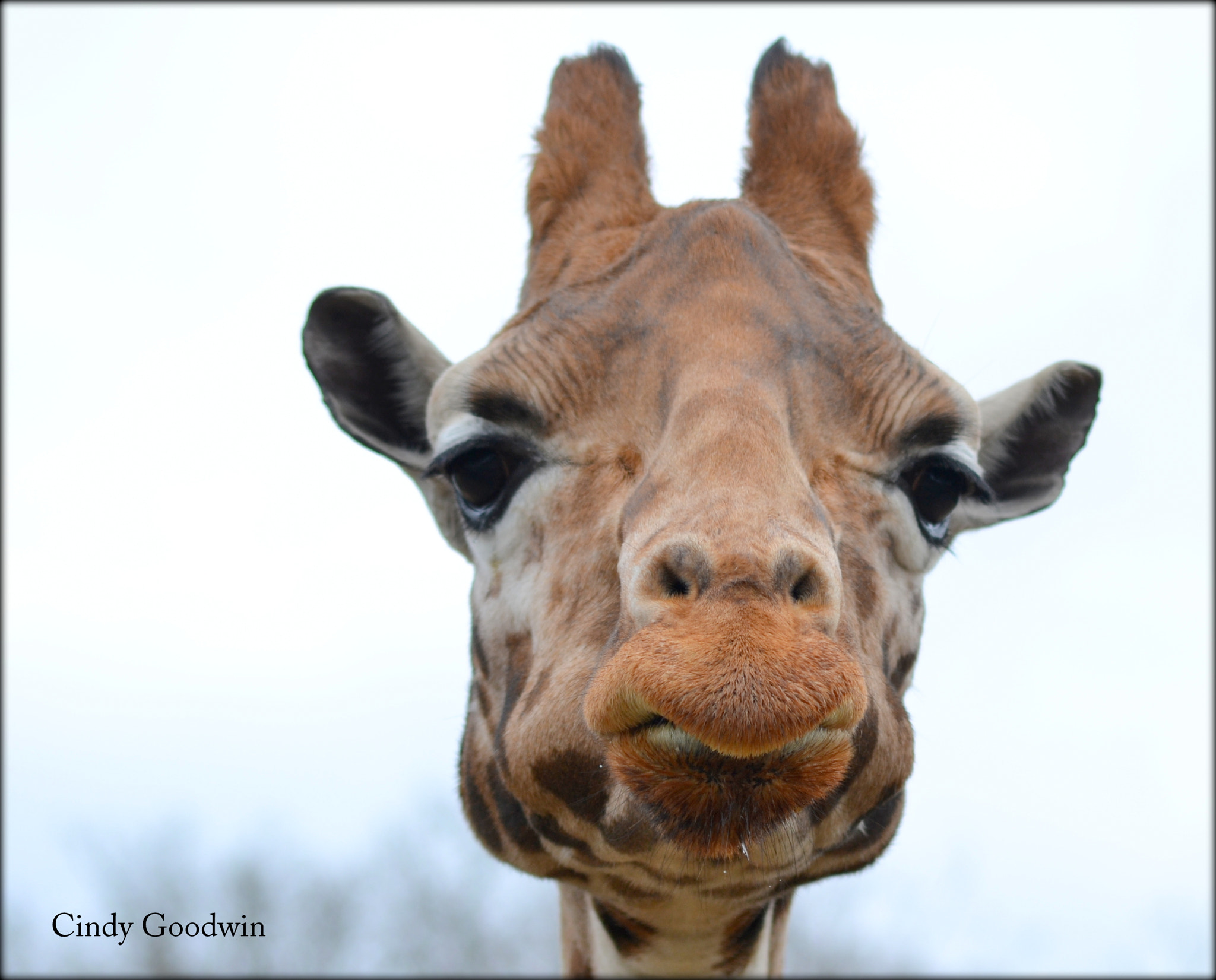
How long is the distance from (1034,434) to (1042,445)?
76 mm

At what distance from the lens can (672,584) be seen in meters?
2.91

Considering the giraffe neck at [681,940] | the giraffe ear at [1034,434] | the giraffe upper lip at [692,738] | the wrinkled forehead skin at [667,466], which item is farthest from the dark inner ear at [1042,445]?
the giraffe upper lip at [692,738]

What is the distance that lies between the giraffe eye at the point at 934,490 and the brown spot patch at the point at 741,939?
177cm

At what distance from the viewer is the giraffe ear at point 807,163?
550 centimetres

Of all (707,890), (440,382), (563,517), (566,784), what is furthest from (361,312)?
(707,890)

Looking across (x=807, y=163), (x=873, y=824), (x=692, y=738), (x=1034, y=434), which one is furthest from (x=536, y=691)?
(x=807, y=163)

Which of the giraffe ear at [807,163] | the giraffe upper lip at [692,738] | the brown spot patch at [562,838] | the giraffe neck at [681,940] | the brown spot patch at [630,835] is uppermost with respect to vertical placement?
the giraffe ear at [807,163]

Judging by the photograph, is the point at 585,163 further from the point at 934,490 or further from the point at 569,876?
the point at 569,876

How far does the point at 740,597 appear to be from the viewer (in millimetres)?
2738

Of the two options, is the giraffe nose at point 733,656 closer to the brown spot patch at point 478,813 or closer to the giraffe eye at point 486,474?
the giraffe eye at point 486,474

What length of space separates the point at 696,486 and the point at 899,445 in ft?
4.42

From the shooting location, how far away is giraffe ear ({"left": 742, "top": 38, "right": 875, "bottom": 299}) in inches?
217

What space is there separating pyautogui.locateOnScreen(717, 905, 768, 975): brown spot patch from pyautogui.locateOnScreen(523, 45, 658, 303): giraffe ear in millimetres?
3058

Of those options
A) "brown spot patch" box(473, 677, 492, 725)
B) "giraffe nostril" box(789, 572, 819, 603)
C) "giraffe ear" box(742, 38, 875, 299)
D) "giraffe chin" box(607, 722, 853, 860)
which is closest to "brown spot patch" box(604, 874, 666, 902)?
"brown spot patch" box(473, 677, 492, 725)
